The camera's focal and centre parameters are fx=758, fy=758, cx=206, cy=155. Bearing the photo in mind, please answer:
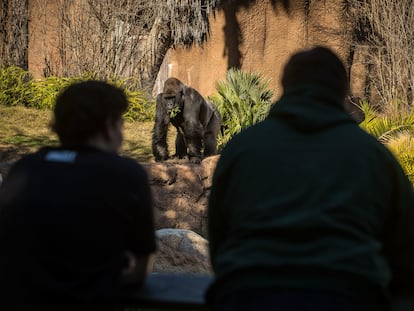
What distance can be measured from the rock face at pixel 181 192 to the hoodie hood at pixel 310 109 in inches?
266

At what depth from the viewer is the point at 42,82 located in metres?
15.5

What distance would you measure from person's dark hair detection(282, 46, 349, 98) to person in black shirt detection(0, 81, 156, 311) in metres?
0.58

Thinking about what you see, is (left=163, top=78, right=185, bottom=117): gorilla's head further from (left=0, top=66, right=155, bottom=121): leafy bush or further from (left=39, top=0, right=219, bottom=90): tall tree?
(left=39, top=0, right=219, bottom=90): tall tree

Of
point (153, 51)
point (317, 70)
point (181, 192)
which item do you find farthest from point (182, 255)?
point (153, 51)

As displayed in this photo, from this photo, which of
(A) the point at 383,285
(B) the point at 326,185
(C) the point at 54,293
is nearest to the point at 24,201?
(C) the point at 54,293

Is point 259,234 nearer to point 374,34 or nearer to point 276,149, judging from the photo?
point 276,149

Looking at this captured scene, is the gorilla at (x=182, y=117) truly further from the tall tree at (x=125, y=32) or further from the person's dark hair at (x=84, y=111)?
the person's dark hair at (x=84, y=111)

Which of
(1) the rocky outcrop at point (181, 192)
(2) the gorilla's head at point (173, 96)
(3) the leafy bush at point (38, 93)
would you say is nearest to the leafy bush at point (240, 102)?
(3) the leafy bush at point (38, 93)

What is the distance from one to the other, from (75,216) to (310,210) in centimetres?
71

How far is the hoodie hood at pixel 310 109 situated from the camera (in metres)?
2.31

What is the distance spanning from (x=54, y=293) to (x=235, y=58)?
15.1 m

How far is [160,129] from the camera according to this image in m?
10.0

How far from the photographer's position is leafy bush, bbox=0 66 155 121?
1448 cm

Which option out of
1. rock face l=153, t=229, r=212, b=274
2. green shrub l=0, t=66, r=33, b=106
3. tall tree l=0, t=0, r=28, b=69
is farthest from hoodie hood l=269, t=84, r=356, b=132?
tall tree l=0, t=0, r=28, b=69
